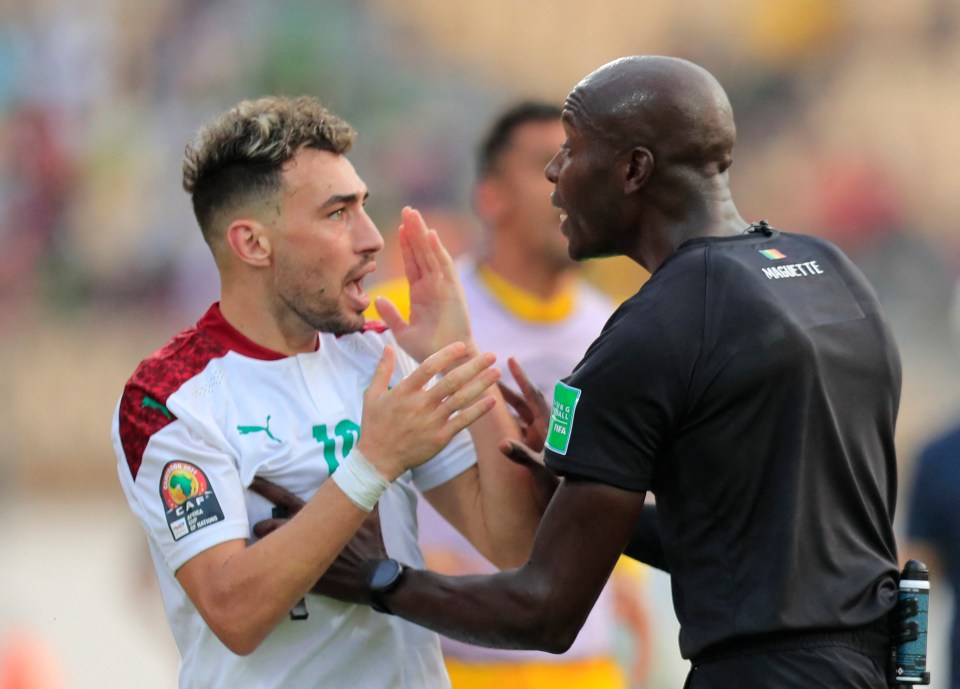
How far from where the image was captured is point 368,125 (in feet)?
35.3

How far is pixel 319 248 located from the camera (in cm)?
279

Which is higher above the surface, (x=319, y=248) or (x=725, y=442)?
(x=319, y=248)

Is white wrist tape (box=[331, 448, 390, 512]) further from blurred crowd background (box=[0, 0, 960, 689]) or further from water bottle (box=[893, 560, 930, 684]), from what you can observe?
blurred crowd background (box=[0, 0, 960, 689])

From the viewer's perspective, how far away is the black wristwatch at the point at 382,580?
250cm

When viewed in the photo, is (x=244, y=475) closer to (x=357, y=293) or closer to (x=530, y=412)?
(x=357, y=293)

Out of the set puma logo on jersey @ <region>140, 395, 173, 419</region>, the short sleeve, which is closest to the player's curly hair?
puma logo on jersey @ <region>140, 395, 173, 419</region>

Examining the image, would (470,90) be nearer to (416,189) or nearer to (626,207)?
(416,189)

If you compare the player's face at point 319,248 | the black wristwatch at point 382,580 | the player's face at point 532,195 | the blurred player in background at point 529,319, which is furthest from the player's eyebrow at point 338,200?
the player's face at point 532,195

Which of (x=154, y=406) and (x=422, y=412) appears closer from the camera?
(x=422, y=412)

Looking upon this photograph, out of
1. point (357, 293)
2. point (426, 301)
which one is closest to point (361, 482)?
point (357, 293)

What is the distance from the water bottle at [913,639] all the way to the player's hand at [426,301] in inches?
44.1

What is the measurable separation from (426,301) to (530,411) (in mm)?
343

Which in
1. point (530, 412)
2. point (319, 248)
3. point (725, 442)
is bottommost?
point (725, 442)

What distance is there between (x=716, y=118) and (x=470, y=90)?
881cm
